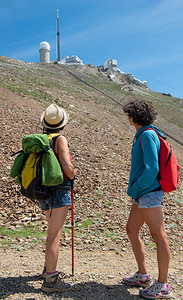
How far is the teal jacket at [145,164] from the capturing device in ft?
9.10

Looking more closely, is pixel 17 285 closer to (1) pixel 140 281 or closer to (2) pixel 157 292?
(1) pixel 140 281

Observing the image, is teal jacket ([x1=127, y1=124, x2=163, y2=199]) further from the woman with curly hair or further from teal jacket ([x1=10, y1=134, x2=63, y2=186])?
teal jacket ([x1=10, y1=134, x2=63, y2=186])

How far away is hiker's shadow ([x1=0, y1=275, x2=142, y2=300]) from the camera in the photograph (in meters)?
2.94

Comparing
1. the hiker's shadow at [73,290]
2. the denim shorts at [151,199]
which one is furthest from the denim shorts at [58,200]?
the hiker's shadow at [73,290]

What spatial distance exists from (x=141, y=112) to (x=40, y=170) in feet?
4.26

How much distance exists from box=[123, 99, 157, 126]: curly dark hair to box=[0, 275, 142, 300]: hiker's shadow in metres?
1.96

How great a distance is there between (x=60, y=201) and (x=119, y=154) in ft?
21.8

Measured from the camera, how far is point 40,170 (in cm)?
284

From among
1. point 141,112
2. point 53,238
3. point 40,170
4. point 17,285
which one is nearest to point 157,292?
point 53,238

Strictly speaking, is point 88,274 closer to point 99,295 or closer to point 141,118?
point 99,295

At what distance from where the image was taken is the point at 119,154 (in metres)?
9.44

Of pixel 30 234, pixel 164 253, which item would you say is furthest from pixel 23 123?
pixel 164 253

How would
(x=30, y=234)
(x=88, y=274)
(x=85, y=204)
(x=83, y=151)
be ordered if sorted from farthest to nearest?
(x=83, y=151) < (x=85, y=204) < (x=30, y=234) < (x=88, y=274)

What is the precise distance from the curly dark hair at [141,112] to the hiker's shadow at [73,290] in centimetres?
196
